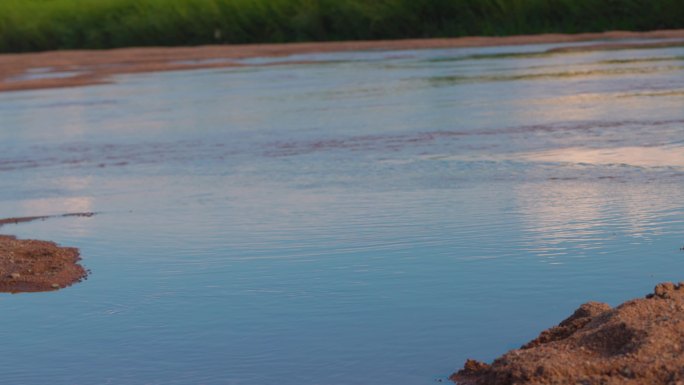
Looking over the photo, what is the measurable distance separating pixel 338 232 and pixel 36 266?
1.93 m

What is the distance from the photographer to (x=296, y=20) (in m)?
45.6

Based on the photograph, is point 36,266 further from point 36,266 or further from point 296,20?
point 296,20

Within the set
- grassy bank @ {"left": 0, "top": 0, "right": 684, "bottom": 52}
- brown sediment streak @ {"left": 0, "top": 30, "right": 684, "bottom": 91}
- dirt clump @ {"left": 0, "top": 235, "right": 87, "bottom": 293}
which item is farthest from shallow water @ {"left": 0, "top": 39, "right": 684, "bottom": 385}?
grassy bank @ {"left": 0, "top": 0, "right": 684, "bottom": 52}

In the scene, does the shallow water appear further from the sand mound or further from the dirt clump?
the sand mound

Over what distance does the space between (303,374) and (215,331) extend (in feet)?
2.92

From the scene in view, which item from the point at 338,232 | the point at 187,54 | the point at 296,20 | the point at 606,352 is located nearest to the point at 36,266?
the point at 338,232

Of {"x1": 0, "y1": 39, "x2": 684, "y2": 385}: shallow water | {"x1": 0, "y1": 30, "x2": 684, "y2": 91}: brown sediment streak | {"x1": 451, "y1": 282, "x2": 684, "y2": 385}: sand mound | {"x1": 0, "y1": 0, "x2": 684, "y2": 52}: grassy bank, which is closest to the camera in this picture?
{"x1": 451, "y1": 282, "x2": 684, "y2": 385}: sand mound

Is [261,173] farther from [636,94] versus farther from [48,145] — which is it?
[636,94]

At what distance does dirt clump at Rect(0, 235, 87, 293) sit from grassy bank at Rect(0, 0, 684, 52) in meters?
33.1

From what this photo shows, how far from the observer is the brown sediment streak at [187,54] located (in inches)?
1407

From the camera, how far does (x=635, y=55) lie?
1160 inches

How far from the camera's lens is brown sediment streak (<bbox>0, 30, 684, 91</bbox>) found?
35.8m

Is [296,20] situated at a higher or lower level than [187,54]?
higher

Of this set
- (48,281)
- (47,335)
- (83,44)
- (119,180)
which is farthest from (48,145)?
(83,44)
